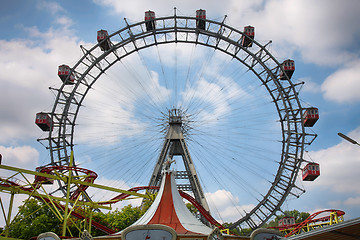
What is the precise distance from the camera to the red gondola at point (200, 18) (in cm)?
3496

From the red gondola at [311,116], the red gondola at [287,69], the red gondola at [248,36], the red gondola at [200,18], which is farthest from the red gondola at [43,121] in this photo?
the red gondola at [311,116]

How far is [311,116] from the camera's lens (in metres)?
33.1

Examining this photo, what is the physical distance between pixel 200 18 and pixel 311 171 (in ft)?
61.1

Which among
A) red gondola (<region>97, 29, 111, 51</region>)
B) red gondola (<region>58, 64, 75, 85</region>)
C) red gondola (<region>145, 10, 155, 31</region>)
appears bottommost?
red gondola (<region>58, 64, 75, 85</region>)

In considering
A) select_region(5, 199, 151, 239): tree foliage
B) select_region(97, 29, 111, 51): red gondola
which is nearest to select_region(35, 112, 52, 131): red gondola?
select_region(5, 199, 151, 239): tree foliage

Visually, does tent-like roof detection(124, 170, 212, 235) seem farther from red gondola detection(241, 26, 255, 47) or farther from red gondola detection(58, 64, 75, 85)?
red gondola detection(241, 26, 255, 47)

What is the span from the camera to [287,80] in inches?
1366

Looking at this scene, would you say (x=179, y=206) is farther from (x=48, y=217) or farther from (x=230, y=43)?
(x=230, y=43)

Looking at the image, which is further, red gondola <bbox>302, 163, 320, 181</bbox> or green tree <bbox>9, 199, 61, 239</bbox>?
red gondola <bbox>302, 163, 320, 181</bbox>

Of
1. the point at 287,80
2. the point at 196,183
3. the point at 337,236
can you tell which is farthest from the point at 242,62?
the point at 337,236

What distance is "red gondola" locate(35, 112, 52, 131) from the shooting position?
33.3 meters

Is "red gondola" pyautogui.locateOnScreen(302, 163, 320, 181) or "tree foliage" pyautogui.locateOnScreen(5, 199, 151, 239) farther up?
"red gondola" pyautogui.locateOnScreen(302, 163, 320, 181)

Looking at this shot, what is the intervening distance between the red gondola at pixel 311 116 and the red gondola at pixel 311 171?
4.19 metres

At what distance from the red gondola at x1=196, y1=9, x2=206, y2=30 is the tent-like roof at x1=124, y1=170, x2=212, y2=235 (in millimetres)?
20058
